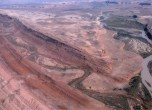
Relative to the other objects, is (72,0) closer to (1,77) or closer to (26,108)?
(1,77)

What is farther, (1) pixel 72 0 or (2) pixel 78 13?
(1) pixel 72 0

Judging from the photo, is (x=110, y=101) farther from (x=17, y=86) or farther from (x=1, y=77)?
(x=1, y=77)

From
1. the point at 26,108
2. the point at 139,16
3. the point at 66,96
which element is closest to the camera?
the point at 26,108

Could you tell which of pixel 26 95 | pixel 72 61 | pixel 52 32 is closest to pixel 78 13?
pixel 52 32

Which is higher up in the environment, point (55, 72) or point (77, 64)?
point (77, 64)

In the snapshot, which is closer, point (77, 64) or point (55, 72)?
point (55, 72)

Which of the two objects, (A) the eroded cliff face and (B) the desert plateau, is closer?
(A) the eroded cliff face

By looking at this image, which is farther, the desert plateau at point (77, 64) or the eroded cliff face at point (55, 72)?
the desert plateau at point (77, 64)

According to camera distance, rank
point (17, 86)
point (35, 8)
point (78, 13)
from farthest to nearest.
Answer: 1. point (35, 8)
2. point (78, 13)
3. point (17, 86)
